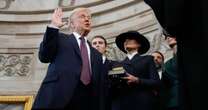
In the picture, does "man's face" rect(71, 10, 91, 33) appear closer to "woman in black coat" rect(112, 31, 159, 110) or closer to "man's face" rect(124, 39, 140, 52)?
"woman in black coat" rect(112, 31, 159, 110)

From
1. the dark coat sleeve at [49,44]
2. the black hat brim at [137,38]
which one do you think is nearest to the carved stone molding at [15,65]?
the black hat brim at [137,38]

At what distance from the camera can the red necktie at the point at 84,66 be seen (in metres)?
2.56

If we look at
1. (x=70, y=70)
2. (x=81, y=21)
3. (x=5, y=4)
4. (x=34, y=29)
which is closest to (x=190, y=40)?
(x=70, y=70)

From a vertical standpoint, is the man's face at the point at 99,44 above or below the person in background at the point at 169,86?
above

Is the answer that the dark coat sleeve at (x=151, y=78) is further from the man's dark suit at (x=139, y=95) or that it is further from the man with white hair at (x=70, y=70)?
the man with white hair at (x=70, y=70)

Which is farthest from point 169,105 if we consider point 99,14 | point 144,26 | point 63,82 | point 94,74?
point 99,14

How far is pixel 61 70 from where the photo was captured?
253 centimetres

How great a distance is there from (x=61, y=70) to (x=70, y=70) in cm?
5

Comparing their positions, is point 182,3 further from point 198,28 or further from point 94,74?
point 94,74

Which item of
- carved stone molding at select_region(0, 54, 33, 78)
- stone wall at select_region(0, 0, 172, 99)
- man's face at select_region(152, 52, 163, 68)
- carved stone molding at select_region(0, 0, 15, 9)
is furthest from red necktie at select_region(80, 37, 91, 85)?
carved stone molding at select_region(0, 0, 15, 9)

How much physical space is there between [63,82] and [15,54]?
3.94 meters

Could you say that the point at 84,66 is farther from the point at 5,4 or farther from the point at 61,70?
the point at 5,4

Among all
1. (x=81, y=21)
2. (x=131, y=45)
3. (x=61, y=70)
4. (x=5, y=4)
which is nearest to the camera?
(x=61, y=70)

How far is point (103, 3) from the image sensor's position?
604cm
